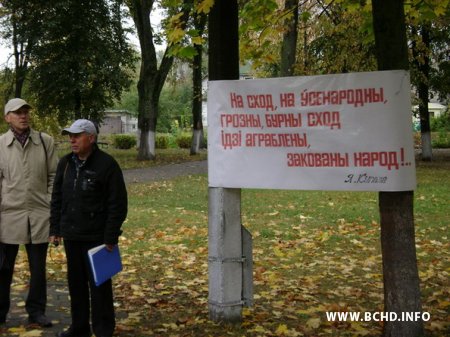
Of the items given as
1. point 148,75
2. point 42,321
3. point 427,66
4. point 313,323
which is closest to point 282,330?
point 313,323

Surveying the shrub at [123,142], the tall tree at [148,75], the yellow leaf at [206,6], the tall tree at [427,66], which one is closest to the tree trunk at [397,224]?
the yellow leaf at [206,6]

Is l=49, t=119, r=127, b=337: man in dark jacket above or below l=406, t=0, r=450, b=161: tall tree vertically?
below

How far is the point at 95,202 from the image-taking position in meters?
4.83

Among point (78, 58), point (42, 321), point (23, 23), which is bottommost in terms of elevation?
point (42, 321)

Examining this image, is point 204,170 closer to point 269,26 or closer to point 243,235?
point 269,26

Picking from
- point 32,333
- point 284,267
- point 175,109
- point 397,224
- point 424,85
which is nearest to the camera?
point 397,224

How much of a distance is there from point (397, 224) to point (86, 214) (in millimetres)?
2438

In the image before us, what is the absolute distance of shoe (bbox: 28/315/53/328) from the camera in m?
5.37

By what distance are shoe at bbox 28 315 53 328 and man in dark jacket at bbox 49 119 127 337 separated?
0.36m

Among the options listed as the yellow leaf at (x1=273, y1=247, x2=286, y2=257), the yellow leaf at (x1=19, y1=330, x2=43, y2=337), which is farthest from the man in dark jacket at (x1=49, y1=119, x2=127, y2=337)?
the yellow leaf at (x1=273, y1=247, x2=286, y2=257)

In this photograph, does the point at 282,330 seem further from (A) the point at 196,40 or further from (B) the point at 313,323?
(A) the point at 196,40

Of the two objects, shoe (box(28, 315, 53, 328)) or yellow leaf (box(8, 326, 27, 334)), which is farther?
shoe (box(28, 315, 53, 328))

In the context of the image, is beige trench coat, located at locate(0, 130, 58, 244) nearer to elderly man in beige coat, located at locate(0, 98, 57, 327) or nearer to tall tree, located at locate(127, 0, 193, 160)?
elderly man in beige coat, located at locate(0, 98, 57, 327)

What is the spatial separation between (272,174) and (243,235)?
0.77 metres
